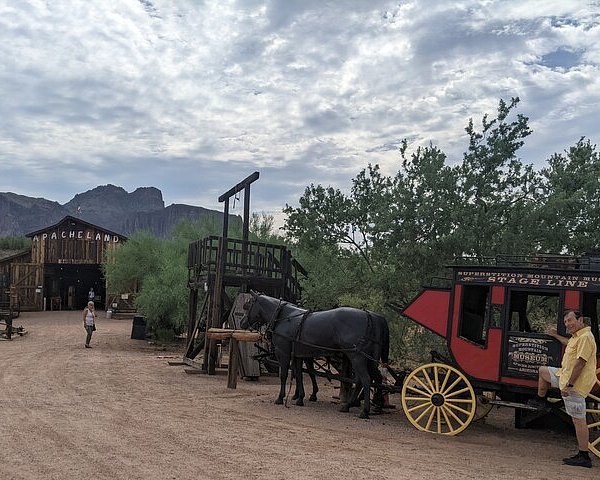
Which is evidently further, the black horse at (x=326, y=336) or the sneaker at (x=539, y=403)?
the black horse at (x=326, y=336)

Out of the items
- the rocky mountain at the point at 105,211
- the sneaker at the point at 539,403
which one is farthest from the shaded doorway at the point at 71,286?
the rocky mountain at the point at 105,211

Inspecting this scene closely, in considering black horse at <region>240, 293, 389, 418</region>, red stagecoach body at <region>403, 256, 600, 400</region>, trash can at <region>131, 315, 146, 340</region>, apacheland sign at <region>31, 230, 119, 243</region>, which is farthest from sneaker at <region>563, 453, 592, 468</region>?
apacheland sign at <region>31, 230, 119, 243</region>

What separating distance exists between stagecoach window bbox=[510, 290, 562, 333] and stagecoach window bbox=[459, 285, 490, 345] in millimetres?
452

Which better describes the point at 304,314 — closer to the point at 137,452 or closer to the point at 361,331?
the point at 361,331

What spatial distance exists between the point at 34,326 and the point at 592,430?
26.6 meters

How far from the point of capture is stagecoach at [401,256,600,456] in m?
7.80

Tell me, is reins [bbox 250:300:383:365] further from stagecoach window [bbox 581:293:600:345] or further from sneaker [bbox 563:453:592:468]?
sneaker [bbox 563:453:592:468]

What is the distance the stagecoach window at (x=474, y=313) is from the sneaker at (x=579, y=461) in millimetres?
2272

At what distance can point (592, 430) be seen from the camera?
847 cm

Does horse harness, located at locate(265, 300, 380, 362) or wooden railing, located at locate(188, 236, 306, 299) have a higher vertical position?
wooden railing, located at locate(188, 236, 306, 299)

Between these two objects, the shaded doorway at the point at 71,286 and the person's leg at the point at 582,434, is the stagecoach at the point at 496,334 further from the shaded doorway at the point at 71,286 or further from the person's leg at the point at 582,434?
the shaded doorway at the point at 71,286

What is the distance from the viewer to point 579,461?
6926 mm

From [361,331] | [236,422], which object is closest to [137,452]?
[236,422]

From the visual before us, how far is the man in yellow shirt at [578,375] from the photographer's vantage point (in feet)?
22.3
